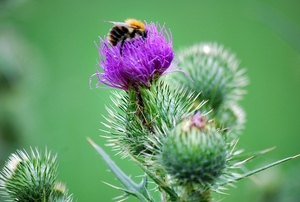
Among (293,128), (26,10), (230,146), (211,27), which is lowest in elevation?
(230,146)

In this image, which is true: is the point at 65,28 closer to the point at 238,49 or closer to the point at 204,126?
the point at 238,49

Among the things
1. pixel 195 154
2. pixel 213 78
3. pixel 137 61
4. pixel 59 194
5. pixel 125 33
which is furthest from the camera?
pixel 213 78

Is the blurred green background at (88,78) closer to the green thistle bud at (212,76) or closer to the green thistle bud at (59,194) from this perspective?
the green thistle bud at (212,76)

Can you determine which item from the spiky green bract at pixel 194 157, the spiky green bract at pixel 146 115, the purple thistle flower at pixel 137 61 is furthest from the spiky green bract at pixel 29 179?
the spiky green bract at pixel 194 157

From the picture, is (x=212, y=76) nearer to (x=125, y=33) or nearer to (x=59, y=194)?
(x=125, y=33)

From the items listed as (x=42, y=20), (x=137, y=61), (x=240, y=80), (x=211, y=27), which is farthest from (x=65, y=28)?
(x=137, y=61)

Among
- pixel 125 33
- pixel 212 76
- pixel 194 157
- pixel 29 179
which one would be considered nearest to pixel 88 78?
pixel 212 76
